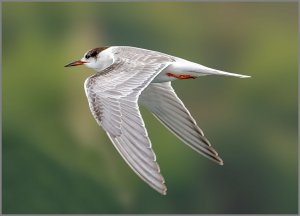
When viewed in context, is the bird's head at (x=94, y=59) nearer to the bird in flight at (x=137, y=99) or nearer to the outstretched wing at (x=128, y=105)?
the bird in flight at (x=137, y=99)

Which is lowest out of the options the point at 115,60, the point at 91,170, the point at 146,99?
the point at 91,170

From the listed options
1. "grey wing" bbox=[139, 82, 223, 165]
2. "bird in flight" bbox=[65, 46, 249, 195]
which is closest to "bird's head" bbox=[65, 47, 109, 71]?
"bird in flight" bbox=[65, 46, 249, 195]

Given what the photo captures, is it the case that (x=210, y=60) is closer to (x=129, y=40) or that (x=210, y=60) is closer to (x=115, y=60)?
(x=129, y=40)

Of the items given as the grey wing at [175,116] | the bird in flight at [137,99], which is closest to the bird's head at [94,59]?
the bird in flight at [137,99]

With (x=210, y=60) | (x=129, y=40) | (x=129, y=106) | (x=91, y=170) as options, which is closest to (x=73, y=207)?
(x=91, y=170)

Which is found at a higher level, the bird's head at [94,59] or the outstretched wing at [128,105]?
the outstretched wing at [128,105]

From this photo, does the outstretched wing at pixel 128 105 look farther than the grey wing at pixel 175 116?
No

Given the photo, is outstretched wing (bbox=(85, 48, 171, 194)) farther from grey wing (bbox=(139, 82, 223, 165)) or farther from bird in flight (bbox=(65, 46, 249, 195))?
Result: grey wing (bbox=(139, 82, 223, 165))
